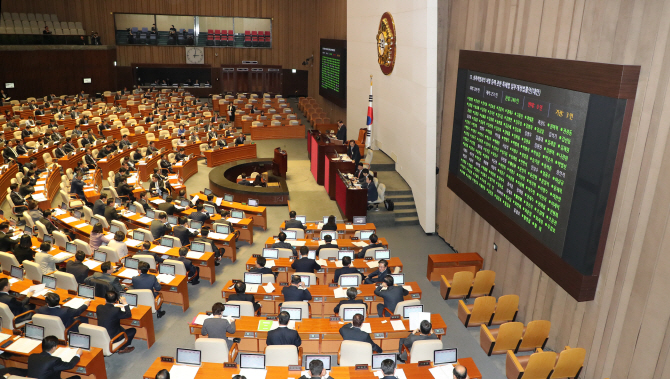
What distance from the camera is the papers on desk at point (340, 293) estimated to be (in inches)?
348

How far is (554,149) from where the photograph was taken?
7645 millimetres

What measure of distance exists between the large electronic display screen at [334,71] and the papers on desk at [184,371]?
18492 millimetres

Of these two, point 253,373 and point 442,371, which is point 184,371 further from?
point 442,371

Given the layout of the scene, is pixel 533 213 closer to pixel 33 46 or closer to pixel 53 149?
pixel 53 149

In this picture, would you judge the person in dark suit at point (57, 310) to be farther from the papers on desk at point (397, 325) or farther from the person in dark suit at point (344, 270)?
the papers on desk at point (397, 325)

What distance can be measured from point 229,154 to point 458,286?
507 inches

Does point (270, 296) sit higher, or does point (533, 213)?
point (533, 213)

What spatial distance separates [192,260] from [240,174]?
29.6 ft

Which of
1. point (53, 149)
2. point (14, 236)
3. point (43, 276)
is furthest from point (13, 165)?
point (43, 276)

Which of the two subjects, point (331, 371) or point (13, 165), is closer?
point (331, 371)

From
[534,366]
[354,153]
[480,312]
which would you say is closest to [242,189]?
[354,153]

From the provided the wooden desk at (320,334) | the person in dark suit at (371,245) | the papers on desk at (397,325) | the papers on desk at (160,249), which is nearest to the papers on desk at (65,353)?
the wooden desk at (320,334)

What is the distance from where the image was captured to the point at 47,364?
651cm

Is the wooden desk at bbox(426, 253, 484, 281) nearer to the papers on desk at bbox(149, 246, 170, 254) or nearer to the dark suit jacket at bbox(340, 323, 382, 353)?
the dark suit jacket at bbox(340, 323, 382, 353)
